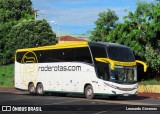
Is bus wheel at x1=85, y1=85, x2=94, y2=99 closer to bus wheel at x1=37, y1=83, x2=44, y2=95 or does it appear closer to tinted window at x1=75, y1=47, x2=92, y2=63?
tinted window at x1=75, y1=47, x2=92, y2=63

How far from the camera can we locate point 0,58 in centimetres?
6931

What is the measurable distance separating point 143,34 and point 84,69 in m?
14.1

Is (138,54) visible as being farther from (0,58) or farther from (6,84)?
(0,58)

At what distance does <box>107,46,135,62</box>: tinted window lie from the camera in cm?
2958

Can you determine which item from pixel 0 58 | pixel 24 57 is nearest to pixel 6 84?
pixel 0 58

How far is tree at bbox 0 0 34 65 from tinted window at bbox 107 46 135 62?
40.4m

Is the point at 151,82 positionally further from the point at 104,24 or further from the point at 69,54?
the point at 69,54

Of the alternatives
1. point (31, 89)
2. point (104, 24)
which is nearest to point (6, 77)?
point (104, 24)

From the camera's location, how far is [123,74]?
30094 mm

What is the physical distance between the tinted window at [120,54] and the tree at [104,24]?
18056mm

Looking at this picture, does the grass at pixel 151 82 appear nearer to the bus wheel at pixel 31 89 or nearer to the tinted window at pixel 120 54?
the bus wheel at pixel 31 89

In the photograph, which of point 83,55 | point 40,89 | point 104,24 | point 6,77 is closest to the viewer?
point 83,55

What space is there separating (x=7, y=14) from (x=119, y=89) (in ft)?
152

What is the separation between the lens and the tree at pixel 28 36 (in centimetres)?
6619
